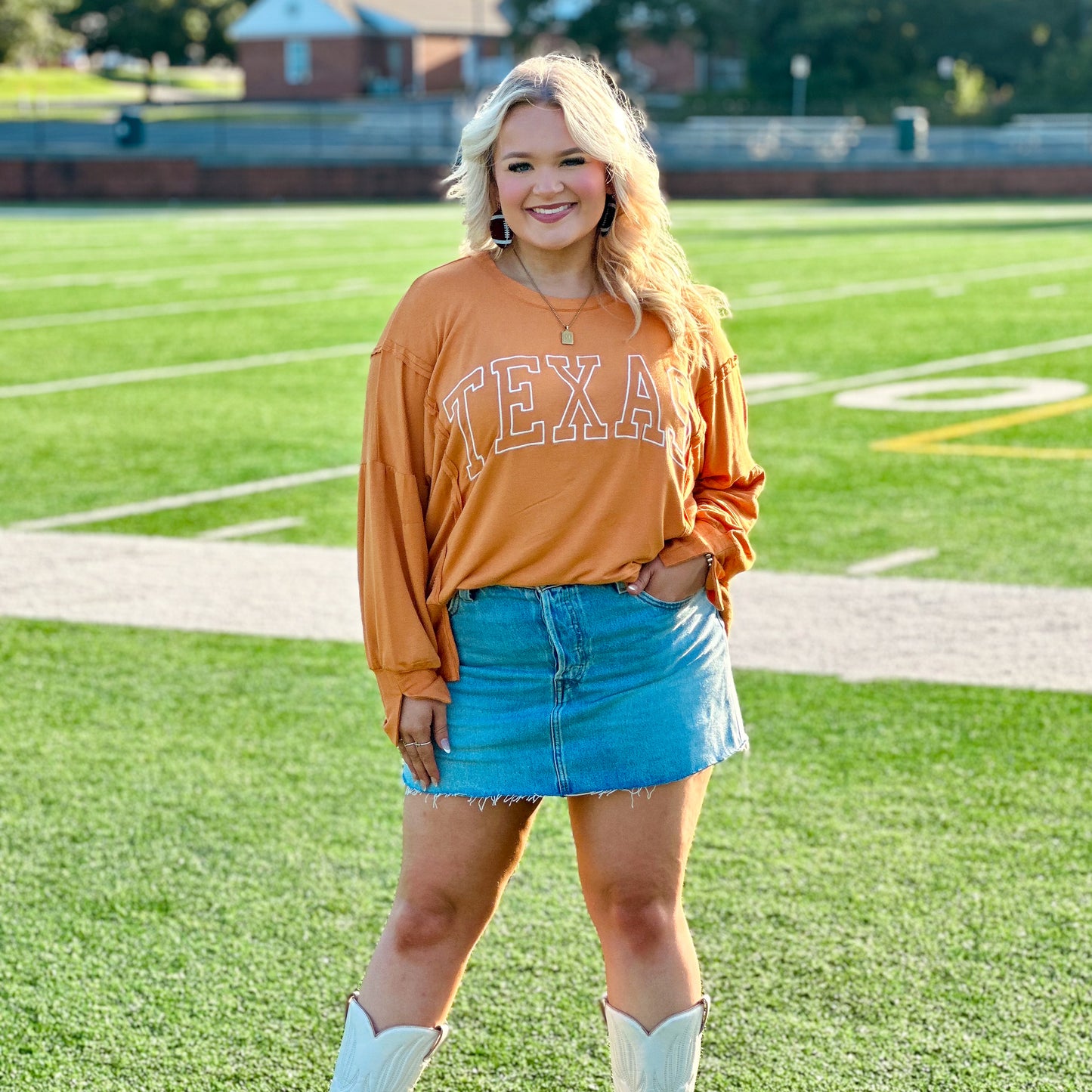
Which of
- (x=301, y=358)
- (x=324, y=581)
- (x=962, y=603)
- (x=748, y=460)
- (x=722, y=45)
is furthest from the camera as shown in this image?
(x=722, y=45)

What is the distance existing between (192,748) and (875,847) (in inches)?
76.9

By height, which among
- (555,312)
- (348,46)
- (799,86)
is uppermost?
(348,46)

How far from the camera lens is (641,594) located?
2879 mm

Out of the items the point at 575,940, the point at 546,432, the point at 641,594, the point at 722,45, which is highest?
the point at 722,45

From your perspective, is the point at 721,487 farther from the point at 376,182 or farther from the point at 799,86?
the point at 799,86

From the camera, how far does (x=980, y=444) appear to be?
34.1 feet

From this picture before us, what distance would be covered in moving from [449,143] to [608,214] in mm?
42901

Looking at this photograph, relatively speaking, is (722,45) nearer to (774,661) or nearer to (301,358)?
(301,358)

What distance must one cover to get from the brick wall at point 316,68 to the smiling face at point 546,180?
8261 centimetres

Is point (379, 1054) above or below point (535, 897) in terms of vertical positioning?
above

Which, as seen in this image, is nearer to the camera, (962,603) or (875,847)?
(875,847)

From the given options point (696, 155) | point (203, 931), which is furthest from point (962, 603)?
point (696, 155)

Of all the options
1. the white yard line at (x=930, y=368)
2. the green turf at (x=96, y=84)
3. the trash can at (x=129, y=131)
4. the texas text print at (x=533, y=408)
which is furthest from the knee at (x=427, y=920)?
the green turf at (x=96, y=84)

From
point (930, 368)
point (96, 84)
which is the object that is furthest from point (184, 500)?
point (96, 84)
